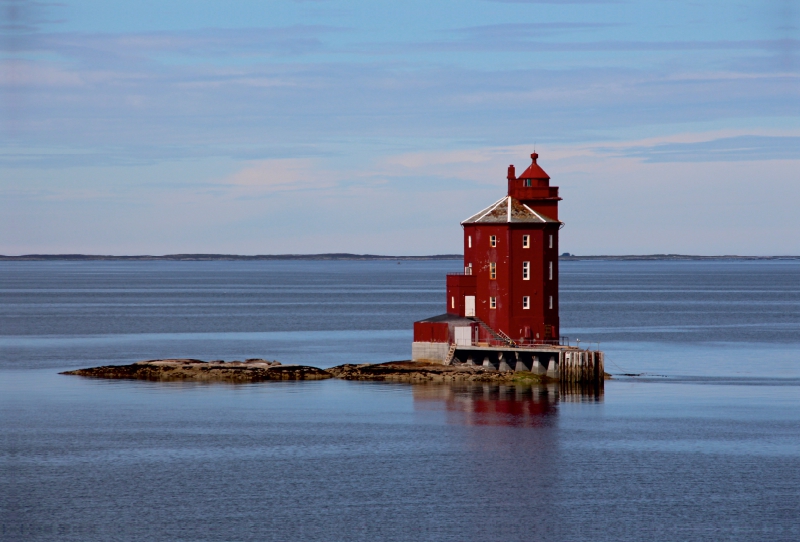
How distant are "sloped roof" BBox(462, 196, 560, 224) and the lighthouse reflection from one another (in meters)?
9.05

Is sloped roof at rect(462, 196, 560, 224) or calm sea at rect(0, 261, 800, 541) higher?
sloped roof at rect(462, 196, 560, 224)

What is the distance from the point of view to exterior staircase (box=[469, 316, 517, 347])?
6650 cm

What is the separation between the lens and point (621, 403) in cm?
6081

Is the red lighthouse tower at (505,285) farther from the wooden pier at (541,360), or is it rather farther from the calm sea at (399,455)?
the calm sea at (399,455)

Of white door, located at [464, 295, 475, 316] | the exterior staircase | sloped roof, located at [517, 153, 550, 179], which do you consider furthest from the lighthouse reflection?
sloped roof, located at [517, 153, 550, 179]

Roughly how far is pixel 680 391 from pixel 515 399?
1040 centimetres

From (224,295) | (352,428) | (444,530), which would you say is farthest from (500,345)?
(224,295)

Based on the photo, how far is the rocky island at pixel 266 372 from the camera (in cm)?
6700

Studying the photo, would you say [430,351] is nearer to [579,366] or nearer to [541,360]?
[541,360]

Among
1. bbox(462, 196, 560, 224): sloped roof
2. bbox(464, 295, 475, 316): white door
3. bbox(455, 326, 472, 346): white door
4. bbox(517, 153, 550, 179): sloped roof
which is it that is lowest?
bbox(455, 326, 472, 346): white door

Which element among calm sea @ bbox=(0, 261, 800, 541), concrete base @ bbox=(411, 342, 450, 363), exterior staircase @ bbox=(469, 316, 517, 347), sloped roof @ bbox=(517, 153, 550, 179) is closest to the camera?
calm sea @ bbox=(0, 261, 800, 541)

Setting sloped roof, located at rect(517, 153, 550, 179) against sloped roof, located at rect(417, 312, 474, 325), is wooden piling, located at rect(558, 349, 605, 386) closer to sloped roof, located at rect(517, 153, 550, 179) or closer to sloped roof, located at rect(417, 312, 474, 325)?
sloped roof, located at rect(417, 312, 474, 325)

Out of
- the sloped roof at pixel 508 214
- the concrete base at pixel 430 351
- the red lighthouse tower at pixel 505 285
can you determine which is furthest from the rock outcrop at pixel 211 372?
the sloped roof at pixel 508 214

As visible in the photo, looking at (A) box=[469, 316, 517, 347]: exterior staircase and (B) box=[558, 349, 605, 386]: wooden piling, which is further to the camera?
(A) box=[469, 316, 517, 347]: exterior staircase
